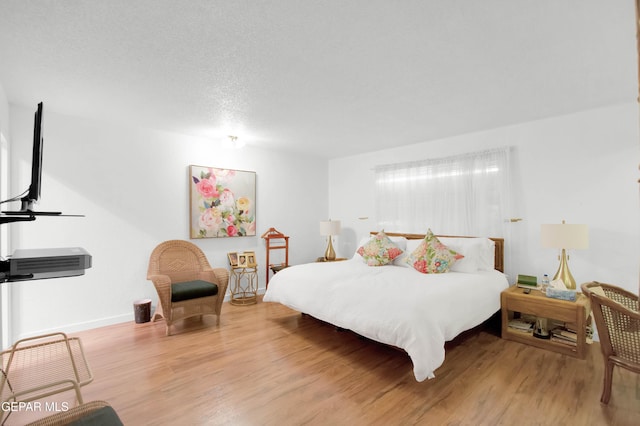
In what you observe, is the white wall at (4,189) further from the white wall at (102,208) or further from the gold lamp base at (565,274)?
the gold lamp base at (565,274)

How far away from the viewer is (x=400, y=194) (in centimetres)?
504

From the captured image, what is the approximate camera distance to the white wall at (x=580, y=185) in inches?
123

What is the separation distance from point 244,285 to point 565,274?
14.2 feet

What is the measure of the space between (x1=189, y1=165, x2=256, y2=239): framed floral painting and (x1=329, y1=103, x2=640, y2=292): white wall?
3.40 metres

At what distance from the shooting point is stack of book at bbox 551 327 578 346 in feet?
9.73

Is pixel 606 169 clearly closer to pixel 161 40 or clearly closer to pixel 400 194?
pixel 400 194

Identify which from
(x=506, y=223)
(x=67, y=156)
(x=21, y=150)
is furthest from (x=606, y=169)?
(x=21, y=150)

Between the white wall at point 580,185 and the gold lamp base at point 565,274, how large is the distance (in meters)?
0.30

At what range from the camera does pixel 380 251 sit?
169 inches

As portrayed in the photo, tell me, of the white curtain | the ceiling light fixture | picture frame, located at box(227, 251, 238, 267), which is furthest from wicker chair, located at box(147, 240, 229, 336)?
the white curtain

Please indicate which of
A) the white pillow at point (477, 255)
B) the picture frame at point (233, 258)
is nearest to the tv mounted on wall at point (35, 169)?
the picture frame at point (233, 258)

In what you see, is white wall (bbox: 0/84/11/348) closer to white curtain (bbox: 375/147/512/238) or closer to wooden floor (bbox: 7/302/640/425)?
wooden floor (bbox: 7/302/640/425)

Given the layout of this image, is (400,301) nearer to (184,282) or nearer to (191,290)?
(191,290)

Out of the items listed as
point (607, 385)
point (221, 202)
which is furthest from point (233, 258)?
point (607, 385)
